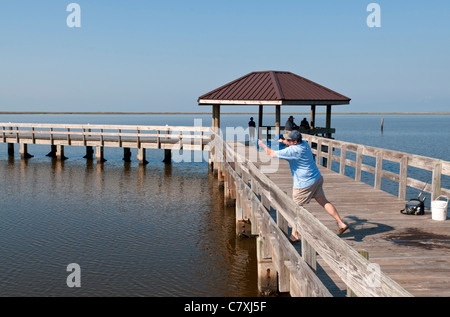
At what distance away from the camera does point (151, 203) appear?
54.9 feet

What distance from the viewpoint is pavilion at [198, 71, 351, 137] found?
2150cm

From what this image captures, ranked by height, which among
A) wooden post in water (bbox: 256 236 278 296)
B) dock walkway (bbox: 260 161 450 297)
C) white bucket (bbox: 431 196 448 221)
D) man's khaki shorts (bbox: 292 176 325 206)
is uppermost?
man's khaki shorts (bbox: 292 176 325 206)

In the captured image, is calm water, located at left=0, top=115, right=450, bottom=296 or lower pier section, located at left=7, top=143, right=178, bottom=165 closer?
calm water, located at left=0, top=115, right=450, bottom=296

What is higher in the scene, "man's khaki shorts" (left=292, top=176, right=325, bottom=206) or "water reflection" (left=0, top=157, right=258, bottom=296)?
"man's khaki shorts" (left=292, top=176, right=325, bottom=206)

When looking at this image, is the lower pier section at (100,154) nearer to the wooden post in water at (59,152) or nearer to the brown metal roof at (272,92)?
the wooden post in water at (59,152)

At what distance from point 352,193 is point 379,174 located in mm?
943

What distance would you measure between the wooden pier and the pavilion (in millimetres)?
10059

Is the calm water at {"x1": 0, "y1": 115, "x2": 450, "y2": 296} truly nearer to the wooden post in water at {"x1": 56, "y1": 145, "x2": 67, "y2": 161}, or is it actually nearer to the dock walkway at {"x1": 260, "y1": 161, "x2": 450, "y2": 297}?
the dock walkway at {"x1": 260, "y1": 161, "x2": 450, "y2": 297}

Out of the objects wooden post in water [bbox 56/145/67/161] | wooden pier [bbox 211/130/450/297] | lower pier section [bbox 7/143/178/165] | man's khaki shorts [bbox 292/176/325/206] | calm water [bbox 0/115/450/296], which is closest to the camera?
wooden pier [bbox 211/130/450/297]

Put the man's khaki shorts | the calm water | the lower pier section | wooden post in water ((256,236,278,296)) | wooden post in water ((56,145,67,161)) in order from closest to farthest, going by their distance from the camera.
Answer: the man's khaki shorts → wooden post in water ((256,236,278,296)) → the calm water → the lower pier section → wooden post in water ((56,145,67,161))

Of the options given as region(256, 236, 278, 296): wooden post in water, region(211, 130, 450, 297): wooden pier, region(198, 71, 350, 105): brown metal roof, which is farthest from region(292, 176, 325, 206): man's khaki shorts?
region(198, 71, 350, 105): brown metal roof

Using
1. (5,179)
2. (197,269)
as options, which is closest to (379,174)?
(197,269)

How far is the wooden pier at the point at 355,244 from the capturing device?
398cm
